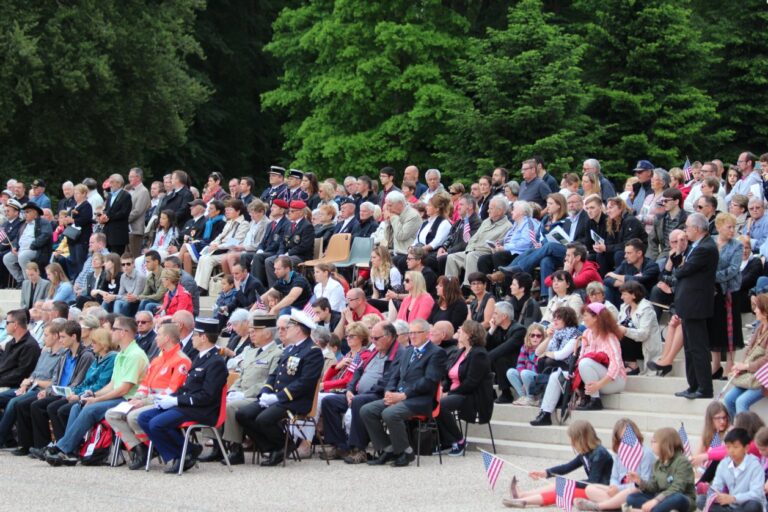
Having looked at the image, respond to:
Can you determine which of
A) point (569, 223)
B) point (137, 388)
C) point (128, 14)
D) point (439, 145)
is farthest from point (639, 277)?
point (128, 14)

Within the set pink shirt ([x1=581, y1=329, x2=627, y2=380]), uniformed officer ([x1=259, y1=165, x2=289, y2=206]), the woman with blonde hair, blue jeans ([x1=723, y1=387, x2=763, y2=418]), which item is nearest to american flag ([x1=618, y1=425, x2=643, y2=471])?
blue jeans ([x1=723, y1=387, x2=763, y2=418])

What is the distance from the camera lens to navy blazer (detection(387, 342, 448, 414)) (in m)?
12.8

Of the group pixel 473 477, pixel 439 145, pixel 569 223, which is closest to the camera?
pixel 473 477

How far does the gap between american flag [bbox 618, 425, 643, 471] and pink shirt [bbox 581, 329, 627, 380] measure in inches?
121

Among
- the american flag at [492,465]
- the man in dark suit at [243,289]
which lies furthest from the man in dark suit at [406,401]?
the man in dark suit at [243,289]

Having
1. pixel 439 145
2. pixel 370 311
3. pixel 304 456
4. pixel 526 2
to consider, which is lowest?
pixel 304 456

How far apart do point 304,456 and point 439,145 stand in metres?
17.1

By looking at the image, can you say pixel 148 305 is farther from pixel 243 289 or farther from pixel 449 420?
pixel 449 420

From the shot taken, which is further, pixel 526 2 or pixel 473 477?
pixel 526 2

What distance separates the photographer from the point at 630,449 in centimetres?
1027

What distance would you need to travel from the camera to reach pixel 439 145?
30.1m

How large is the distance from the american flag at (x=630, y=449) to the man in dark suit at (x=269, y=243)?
8.64 m

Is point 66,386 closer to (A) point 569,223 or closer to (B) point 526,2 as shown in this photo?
(A) point 569,223

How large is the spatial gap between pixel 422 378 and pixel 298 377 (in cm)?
125
